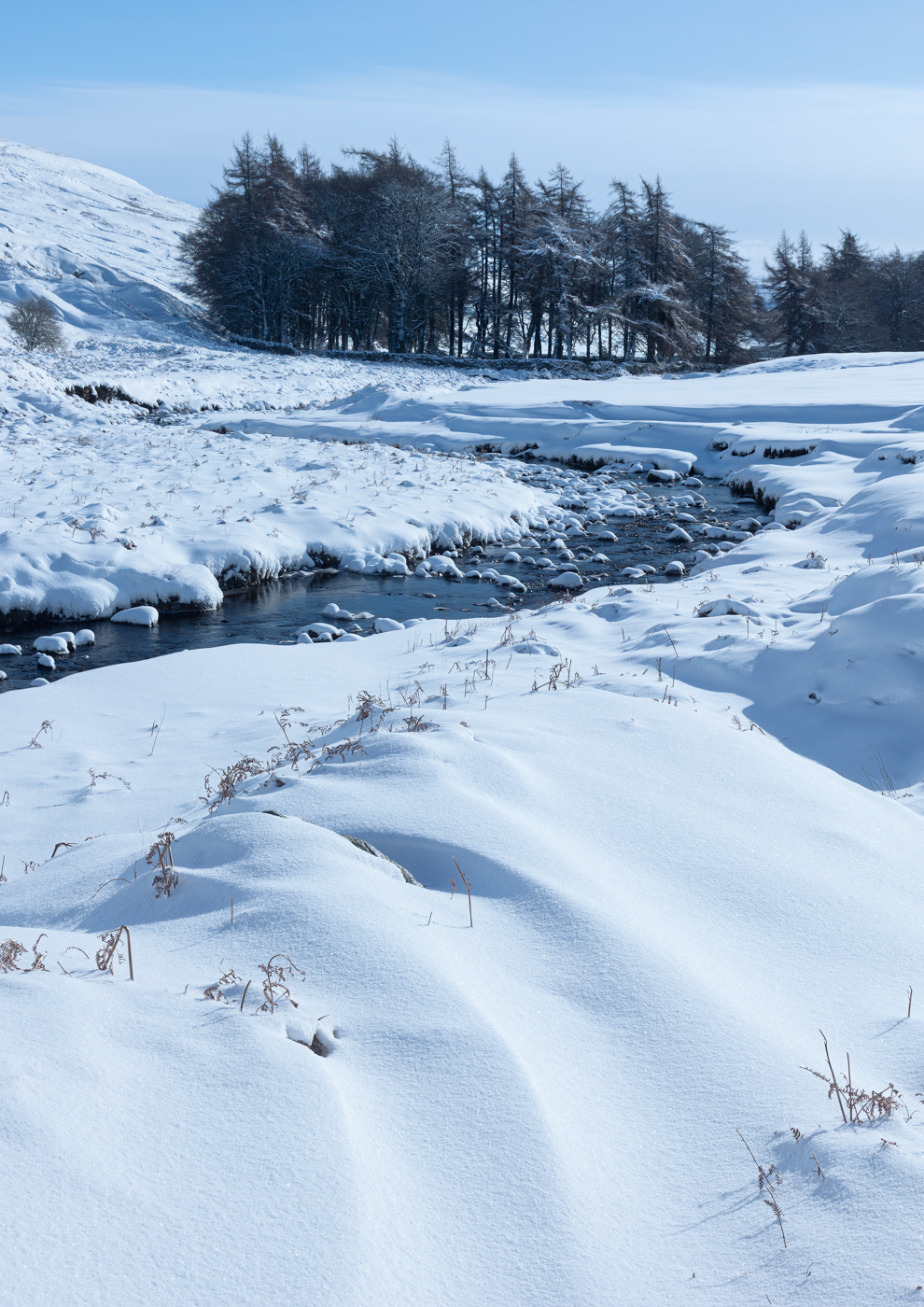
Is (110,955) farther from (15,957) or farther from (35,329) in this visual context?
(35,329)

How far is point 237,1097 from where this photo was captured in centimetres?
181

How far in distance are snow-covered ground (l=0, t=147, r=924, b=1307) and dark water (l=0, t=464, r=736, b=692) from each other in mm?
1308

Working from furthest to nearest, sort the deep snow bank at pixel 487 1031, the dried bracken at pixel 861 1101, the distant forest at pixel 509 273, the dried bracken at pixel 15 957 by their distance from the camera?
the distant forest at pixel 509 273, the dried bracken at pixel 15 957, the dried bracken at pixel 861 1101, the deep snow bank at pixel 487 1031

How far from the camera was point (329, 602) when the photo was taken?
10.0 meters

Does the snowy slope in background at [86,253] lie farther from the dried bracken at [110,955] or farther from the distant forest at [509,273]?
the dried bracken at [110,955]

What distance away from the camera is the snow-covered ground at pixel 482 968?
5.16 ft

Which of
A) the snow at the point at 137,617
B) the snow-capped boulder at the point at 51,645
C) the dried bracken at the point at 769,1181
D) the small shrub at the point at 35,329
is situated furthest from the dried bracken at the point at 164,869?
the small shrub at the point at 35,329

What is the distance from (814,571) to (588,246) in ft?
129

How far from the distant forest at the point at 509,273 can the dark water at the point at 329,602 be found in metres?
31.0

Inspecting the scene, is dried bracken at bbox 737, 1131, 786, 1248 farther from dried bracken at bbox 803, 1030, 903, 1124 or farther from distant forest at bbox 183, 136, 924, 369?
distant forest at bbox 183, 136, 924, 369

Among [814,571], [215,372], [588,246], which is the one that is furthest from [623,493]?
[588,246]

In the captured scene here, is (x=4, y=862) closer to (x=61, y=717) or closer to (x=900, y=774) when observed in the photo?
(x=61, y=717)

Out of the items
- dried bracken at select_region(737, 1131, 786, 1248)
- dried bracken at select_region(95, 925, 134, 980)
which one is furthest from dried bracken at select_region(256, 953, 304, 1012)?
dried bracken at select_region(737, 1131, 786, 1248)

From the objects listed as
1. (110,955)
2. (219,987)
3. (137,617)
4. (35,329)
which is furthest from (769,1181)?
(35,329)
